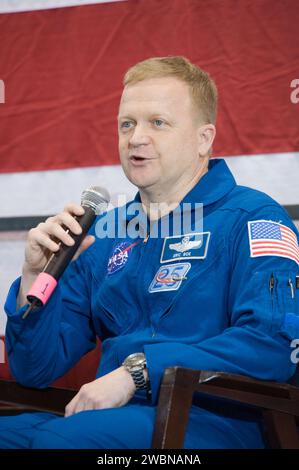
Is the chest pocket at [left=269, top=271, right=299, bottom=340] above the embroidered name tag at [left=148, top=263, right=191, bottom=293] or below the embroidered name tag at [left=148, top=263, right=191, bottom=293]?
below

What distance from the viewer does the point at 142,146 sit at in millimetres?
1803

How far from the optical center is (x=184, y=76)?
187cm

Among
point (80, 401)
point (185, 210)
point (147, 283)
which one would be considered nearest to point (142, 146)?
point (185, 210)

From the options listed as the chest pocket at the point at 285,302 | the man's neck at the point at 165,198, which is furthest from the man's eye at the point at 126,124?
the chest pocket at the point at 285,302

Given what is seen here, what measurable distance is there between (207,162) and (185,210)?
0.18 metres

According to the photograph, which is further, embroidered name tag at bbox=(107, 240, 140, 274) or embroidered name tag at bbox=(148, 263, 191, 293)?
embroidered name tag at bbox=(107, 240, 140, 274)

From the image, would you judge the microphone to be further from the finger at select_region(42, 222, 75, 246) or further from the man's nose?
the man's nose

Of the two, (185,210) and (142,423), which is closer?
(142,423)

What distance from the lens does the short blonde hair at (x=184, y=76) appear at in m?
1.86

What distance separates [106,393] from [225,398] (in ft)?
0.73

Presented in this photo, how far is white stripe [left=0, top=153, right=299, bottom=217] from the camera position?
217 cm

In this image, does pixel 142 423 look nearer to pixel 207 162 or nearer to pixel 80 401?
pixel 80 401

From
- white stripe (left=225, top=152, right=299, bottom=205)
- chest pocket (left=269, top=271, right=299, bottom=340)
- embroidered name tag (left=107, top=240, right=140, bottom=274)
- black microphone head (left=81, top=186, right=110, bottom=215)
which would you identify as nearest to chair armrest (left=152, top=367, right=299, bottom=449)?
chest pocket (left=269, top=271, right=299, bottom=340)
